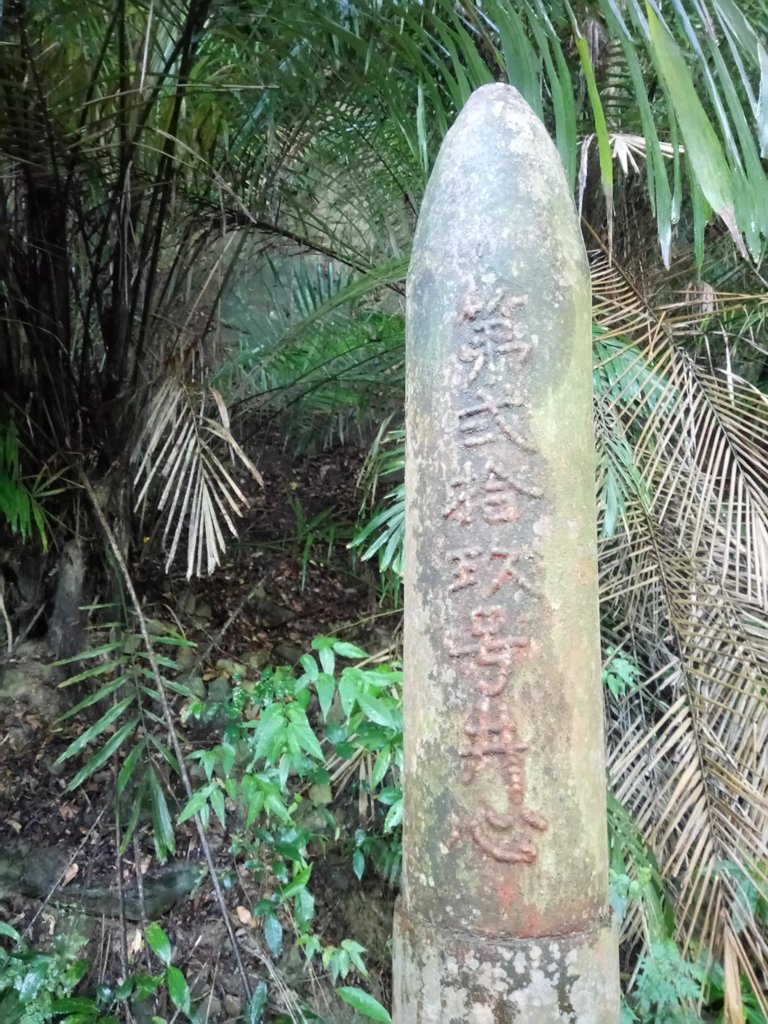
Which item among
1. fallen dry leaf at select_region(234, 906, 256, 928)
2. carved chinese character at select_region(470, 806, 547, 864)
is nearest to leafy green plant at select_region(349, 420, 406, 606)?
carved chinese character at select_region(470, 806, 547, 864)

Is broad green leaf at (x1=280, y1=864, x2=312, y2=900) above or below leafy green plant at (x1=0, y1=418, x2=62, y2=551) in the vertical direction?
below

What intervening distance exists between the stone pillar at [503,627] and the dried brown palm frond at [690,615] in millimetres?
638

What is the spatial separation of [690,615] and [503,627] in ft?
3.13

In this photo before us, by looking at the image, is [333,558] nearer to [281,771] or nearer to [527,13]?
[281,771]

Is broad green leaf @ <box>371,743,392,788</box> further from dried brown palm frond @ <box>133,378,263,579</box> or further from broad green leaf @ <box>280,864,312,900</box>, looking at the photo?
dried brown palm frond @ <box>133,378,263,579</box>

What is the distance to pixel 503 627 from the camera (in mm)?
729

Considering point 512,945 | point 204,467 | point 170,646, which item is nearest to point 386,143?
point 204,467

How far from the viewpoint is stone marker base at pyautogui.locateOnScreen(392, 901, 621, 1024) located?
70cm

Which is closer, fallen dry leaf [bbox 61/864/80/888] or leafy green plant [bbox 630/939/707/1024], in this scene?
leafy green plant [bbox 630/939/707/1024]

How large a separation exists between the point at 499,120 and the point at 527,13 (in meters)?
0.57

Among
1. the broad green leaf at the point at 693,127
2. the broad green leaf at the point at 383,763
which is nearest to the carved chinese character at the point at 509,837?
the broad green leaf at the point at 383,763

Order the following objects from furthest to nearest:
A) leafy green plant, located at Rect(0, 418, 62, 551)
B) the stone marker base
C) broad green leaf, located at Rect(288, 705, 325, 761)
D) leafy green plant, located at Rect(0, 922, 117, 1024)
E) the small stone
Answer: the small stone → leafy green plant, located at Rect(0, 418, 62, 551) → leafy green plant, located at Rect(0, 922, 117, 1024) → broad green leaf, located at Rect(288, 705, 325, 761) → the stone marker base

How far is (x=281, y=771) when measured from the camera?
1.08m

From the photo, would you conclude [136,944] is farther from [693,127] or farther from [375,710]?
[693,127]
